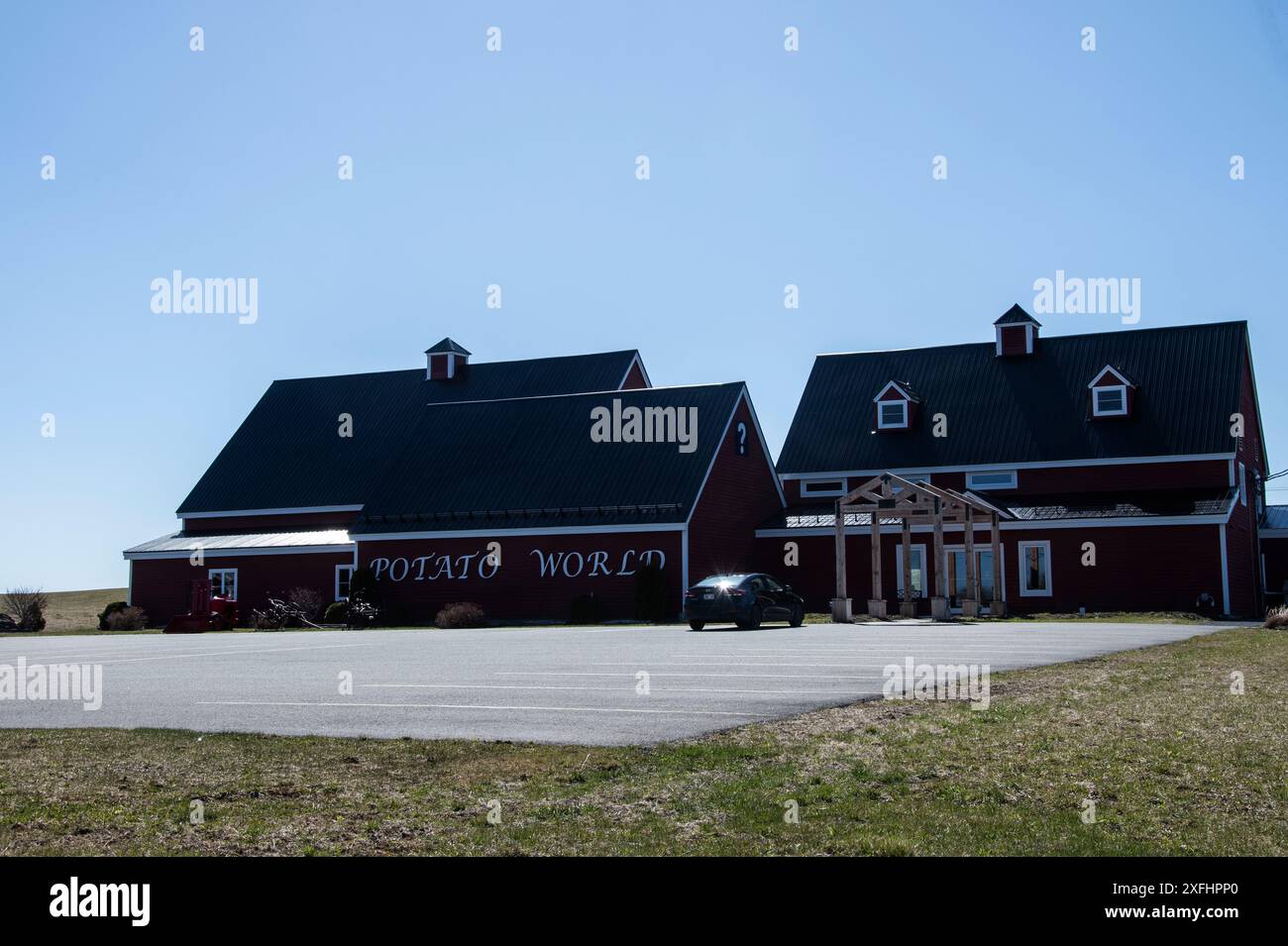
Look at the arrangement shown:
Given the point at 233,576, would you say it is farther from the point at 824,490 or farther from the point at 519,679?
the point at 519,679

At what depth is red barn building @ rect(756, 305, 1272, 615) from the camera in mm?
41844

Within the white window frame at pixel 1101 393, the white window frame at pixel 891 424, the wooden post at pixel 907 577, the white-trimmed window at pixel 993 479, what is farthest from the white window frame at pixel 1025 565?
the white window frame at pixel 891 424

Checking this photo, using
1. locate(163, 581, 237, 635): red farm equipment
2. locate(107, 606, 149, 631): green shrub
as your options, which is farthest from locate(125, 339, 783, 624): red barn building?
Answer: locate(163, 581, 237, 635): red farm equipment

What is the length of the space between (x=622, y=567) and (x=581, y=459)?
5.01 metres

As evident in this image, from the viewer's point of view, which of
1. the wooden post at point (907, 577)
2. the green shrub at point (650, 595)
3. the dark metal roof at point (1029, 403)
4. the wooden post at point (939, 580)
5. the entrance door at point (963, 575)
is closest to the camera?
the wooden post at point (939, 580)

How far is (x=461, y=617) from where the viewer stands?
135 feet

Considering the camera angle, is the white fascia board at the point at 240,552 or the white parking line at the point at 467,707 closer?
the white parking line at the point at 467,707

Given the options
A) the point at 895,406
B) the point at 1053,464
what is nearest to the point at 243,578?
the point at 895,406

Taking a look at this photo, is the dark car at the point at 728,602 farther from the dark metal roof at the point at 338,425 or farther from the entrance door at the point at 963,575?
the dark metal roof at the point at 338,425

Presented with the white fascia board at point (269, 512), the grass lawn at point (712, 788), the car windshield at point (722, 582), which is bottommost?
the grass lawn at point (712, 788)

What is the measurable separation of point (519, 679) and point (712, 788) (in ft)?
29.2

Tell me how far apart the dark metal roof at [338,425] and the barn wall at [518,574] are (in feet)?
21.9

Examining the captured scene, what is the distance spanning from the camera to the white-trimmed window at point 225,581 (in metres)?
49.1
